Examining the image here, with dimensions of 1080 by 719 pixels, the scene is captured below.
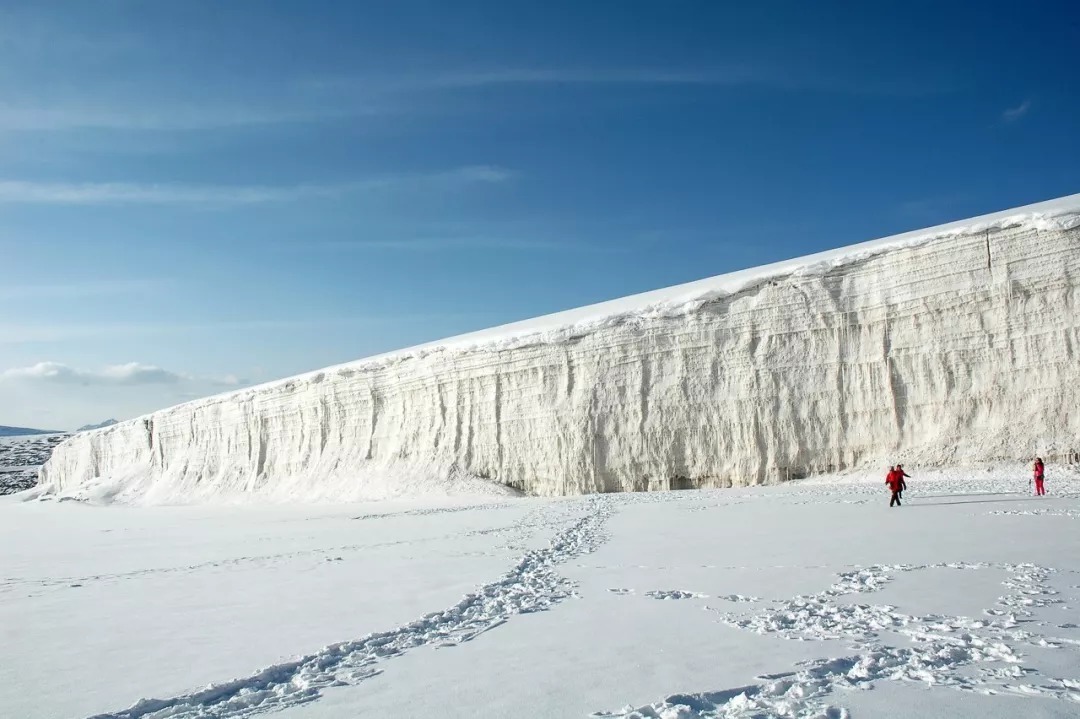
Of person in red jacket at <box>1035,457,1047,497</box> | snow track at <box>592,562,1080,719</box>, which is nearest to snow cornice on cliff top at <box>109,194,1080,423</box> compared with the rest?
person in red jacket at <box>1035,457,1047,497</box>

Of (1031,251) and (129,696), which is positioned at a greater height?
(1031,251)

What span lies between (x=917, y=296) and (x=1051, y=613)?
47.5 feet

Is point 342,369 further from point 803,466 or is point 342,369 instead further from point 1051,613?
point 1051,613

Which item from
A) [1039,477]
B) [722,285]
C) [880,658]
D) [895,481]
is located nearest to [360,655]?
[880,658]

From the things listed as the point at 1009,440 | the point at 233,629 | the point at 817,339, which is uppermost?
the point at 817,339

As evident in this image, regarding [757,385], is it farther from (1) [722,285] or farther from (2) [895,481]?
(2) [895,481]

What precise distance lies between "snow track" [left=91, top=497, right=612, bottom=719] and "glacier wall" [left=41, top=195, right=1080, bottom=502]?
42.1 feet

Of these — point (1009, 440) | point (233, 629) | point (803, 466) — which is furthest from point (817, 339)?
point (233, 629)

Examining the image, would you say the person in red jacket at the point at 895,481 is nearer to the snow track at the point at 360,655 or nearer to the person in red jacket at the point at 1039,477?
the person in red jacket at the point at 1039,477

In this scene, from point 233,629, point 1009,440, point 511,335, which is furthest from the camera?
point 511,335

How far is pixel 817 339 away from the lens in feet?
61.3

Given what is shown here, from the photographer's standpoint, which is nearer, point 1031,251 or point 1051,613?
point 1051,613

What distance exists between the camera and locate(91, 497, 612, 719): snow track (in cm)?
373

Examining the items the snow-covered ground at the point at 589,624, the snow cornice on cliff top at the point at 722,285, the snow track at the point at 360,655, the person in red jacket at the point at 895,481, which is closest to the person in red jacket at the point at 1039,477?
the snow-covered ground at the point at 589,624
